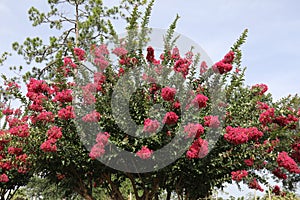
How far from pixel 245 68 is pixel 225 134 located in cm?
172

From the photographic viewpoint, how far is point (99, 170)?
7.75 meters

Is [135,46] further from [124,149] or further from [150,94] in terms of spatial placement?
[124,149]

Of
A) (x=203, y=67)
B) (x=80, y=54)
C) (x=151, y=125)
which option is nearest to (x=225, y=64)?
(x=203, y=67)

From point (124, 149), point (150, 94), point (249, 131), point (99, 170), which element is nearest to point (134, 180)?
point (99, 170)

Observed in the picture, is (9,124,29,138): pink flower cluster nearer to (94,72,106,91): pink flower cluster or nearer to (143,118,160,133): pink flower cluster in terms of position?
(94,72,106,91): pink flower cluster

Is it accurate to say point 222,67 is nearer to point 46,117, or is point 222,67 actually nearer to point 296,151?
point 296,151

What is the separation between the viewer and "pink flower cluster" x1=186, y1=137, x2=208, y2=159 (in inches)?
245

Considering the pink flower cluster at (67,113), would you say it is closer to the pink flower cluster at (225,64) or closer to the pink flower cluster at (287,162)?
the pink flower cluster at (225,64)

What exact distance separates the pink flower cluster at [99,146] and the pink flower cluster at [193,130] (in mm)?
1359

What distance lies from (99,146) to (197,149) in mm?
1616

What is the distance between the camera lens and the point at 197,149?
20.5 feet

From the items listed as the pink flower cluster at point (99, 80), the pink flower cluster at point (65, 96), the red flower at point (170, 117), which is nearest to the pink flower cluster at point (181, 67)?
the pink flower cluster at point (99, 80)

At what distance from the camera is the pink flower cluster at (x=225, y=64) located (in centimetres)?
683

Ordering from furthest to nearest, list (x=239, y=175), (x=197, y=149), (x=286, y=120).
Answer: (x=286, y=120)
(x=239, y=175)
(x=197, y=149)
